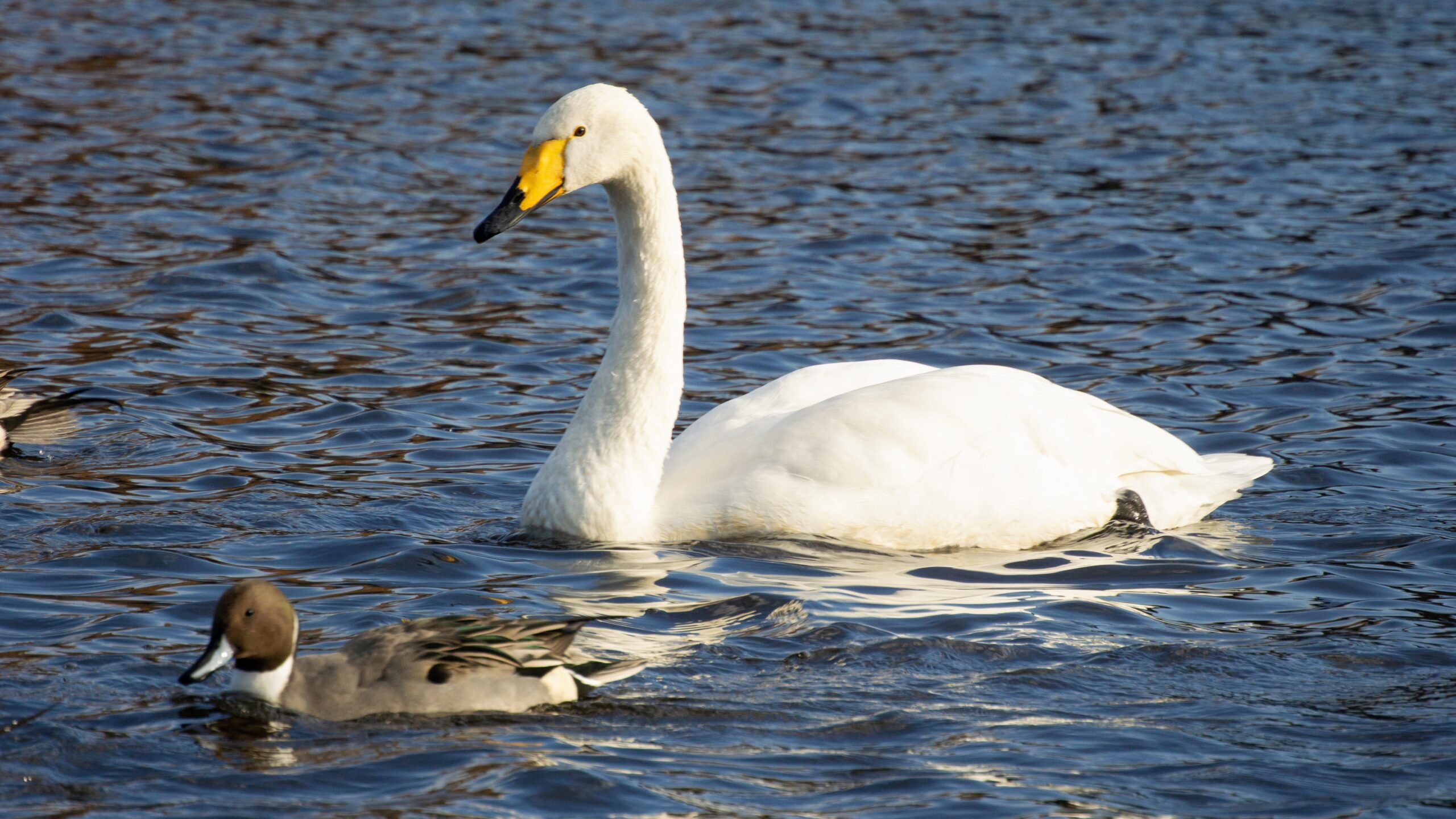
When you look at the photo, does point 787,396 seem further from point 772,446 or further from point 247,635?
point 247,635

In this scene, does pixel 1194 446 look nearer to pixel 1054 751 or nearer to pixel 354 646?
pixel 1054 751

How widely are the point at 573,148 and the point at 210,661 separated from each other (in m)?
2.89

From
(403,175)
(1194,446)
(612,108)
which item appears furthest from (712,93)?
(612,108)

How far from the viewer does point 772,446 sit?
7680 millimetres

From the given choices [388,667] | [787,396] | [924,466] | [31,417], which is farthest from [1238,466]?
[31,417]

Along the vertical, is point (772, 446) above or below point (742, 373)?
above

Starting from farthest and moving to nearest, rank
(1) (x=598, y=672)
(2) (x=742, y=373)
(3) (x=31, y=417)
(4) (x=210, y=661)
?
(2) (x=742, y=373) → (3) (x=31, y=417) → (1) (x=598, y=672) → (4) (x=210, y=661)

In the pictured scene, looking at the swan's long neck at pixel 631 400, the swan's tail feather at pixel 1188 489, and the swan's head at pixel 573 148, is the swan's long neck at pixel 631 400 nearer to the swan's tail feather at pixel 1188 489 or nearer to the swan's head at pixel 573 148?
the swan's head at pixel 573 148

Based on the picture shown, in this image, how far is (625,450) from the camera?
7.78 m

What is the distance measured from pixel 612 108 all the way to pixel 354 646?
9.15ft

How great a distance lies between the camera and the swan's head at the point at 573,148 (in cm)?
766

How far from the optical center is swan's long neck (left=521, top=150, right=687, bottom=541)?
→ 7.71 metres

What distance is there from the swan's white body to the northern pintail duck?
1912 millimetres

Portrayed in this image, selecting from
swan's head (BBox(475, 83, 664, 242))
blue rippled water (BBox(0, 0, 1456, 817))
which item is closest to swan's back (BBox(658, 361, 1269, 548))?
blue rippled water (BBox(0, 0, 1456, 817))
